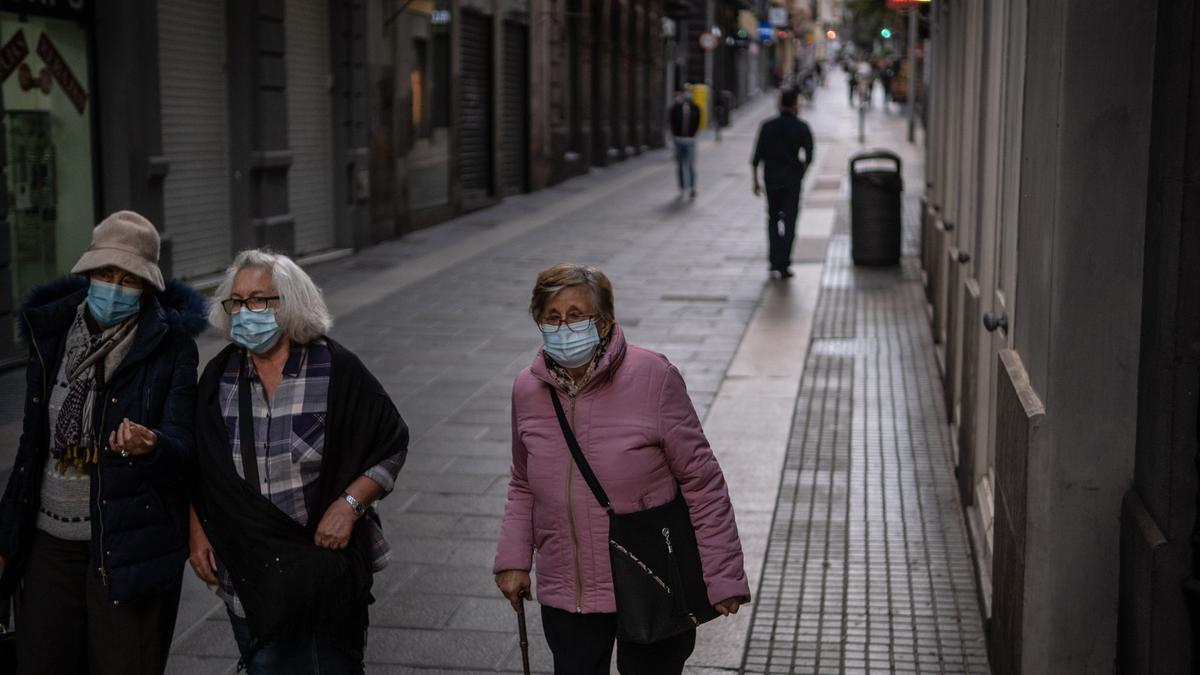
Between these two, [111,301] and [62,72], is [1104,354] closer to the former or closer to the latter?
[111,301]

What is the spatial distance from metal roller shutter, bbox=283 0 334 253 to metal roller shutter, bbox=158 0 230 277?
157 centimetres

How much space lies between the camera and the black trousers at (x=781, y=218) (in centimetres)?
1538

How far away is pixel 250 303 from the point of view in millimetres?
4023

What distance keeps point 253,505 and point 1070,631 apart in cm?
217

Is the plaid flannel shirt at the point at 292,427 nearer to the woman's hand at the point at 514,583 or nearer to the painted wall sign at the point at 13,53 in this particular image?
the woman's hand at the point at 514,583

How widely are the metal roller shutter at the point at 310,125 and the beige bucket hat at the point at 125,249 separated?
12456 millimetres

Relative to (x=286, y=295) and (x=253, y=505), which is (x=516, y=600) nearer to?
(x=253, y=505)

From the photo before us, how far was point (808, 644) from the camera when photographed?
564 cm

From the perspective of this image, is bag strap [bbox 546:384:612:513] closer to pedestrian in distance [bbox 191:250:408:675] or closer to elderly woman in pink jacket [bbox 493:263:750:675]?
elderly woman in pink jacket [bbox 493:263:750:675]

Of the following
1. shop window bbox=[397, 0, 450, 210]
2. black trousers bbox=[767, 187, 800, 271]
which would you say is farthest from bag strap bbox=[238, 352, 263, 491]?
shop window bbox=[397, 0, 450, 210]

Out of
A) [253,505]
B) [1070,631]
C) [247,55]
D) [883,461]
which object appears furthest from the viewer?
[247,55]

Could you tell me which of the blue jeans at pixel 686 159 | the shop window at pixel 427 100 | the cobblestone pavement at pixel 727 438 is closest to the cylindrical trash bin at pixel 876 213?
the cobblestone pavement at pixel 727 438

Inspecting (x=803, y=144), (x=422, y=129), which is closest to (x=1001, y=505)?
(x=803, y=144)

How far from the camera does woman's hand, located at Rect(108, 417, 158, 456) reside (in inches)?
155
